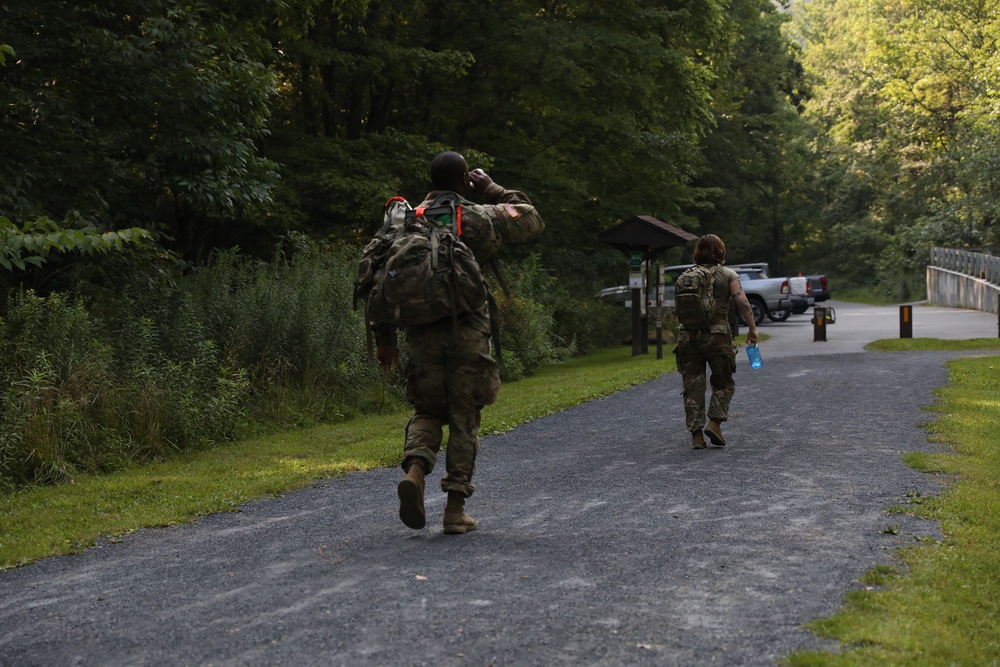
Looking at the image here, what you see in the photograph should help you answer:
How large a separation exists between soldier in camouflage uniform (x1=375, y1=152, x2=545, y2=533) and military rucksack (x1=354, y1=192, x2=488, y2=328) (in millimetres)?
117

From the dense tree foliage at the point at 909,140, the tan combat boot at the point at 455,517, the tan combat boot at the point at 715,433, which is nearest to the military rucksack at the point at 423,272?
the tan combat boot at the point at 455,517

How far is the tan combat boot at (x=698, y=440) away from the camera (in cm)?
1059

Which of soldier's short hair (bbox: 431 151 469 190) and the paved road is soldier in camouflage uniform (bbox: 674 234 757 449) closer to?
the paved road

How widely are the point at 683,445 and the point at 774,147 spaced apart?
128 feet

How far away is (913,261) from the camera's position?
2315 inches

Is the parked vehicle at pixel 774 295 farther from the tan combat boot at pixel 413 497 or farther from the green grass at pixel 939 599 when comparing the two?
the tan combat boot at pixel 413 497

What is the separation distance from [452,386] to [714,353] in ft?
15.2

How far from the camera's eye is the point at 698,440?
10.6 meters

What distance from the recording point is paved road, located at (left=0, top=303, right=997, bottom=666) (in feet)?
15.0

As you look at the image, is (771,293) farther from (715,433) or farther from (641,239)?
(715,433)

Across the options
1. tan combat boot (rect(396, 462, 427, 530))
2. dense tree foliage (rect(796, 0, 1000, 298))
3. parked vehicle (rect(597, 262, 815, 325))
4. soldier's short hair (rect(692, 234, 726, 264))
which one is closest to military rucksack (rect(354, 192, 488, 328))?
tan combat boot (rect(396, 462, 427, 530))

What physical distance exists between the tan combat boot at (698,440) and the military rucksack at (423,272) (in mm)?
4523

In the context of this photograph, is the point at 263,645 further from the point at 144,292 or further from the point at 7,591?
the point at 144,292

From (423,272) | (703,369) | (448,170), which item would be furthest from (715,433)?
(423,272)
